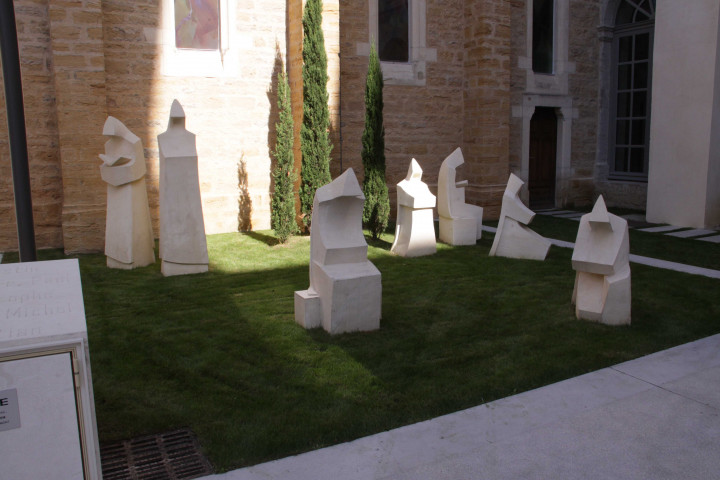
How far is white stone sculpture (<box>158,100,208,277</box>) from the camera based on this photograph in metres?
7.28

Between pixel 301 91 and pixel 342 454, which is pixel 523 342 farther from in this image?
pixel 301 91

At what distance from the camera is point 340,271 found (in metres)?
5.41

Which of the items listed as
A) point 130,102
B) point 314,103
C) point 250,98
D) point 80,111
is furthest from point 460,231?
point 80,111

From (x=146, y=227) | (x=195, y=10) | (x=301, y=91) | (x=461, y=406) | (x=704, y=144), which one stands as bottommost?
(x=461, y=406)

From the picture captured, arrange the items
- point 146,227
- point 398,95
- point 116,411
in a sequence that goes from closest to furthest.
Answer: point 116,411
point 146,227
point 398,95

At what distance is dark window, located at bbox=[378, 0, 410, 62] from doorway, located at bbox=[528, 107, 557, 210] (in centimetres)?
386

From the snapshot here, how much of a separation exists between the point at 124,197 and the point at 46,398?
590cm

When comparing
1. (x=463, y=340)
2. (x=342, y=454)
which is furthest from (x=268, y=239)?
(x=342, y=454)

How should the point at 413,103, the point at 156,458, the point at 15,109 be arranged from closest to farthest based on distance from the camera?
the point at 15,109 < the point at 156,458 < the point at 413,103

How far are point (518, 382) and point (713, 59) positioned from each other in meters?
9.14

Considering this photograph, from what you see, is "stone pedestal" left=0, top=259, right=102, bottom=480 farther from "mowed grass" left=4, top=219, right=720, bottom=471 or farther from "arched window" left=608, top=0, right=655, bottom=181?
"arched window" left=608, top=0, right=655, bottom=181

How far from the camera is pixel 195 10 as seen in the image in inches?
406

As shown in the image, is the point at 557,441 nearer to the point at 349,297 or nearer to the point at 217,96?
the point at 349,297

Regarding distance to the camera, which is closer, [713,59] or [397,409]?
[397,409]
